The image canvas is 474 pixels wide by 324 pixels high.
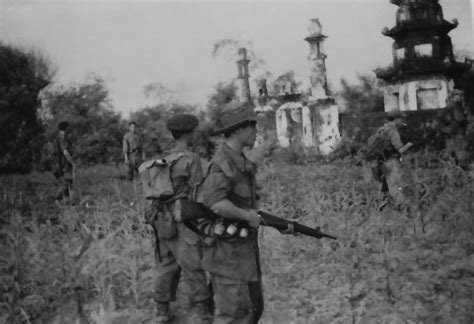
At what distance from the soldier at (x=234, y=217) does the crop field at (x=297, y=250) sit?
2.60 ft

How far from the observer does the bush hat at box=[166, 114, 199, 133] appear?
2816 millimetres

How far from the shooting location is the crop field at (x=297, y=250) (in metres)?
2.93

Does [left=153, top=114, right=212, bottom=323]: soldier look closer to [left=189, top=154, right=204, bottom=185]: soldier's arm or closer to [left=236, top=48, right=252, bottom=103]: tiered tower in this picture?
[left=189, top=154, right=204, bottom=185]: soldier's arm

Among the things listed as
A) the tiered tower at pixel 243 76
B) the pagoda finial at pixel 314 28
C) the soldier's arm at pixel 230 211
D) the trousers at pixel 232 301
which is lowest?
the trousers at pixel 232 301

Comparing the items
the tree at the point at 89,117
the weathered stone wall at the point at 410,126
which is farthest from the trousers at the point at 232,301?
the weathered stone wall at the point at 410,126

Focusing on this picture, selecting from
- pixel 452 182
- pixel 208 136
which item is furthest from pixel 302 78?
pixel 452 182

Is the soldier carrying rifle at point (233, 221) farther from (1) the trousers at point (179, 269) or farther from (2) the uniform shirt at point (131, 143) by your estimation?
(2) the uniform shirt at point (131, 143)

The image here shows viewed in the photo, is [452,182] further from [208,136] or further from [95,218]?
[95,218]

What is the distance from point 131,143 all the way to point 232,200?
3.74 feet

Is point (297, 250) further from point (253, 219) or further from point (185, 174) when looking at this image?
point (253, 219)

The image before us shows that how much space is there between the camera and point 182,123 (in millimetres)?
2836

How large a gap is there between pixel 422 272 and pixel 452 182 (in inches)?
30.9

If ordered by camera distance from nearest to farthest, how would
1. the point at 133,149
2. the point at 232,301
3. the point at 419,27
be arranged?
the point at 232,301 < the point at 133,149 < the point at 419,27

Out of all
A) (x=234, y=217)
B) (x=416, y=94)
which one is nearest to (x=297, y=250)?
(x=234, y=217)
